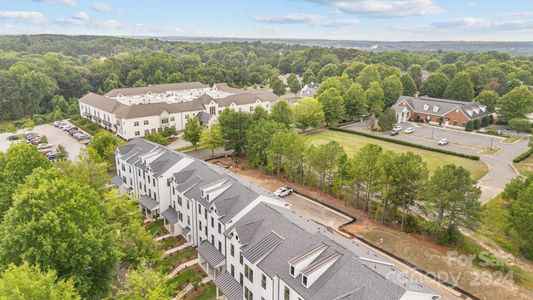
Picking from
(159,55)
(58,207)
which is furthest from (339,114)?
(159,55)

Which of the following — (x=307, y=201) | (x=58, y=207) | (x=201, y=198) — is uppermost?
(x=58, y=207)

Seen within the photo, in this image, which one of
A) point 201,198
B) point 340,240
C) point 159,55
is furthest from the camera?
point 159,55

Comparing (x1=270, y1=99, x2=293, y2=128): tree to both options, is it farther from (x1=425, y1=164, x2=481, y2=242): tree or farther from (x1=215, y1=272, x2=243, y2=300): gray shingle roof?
(x1=215, y1=272, x2=243, y2=300): gray shingle roof

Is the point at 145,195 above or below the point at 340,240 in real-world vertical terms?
below

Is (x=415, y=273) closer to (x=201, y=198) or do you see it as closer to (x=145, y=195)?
(x=201, y=198)

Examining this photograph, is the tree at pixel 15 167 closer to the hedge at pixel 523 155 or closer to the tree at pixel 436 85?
the hedge at pixel 523 155

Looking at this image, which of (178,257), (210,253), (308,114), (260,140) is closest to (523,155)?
(308,114)

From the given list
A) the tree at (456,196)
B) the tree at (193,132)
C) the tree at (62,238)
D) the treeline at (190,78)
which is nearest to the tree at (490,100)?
the treeline at (190,78)

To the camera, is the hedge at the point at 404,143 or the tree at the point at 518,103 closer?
the hedge at the point at 404,143
